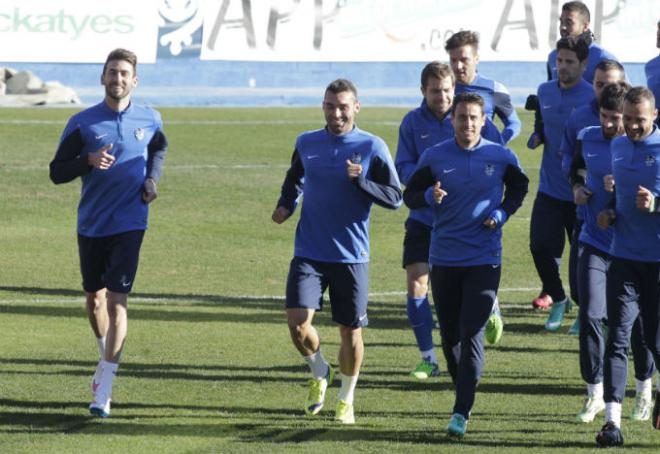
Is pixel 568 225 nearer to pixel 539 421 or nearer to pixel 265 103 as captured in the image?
pixel 539 421

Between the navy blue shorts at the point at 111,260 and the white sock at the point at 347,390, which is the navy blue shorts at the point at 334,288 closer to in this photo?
the white sock at the point at 347,390

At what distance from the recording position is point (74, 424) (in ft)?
31.4

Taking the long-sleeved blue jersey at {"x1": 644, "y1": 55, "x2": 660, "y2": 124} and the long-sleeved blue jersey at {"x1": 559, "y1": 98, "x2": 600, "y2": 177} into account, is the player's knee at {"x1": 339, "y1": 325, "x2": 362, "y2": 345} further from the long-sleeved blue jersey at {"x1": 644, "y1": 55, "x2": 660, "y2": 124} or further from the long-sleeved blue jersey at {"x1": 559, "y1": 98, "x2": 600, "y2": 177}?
the long-sleeved blue jersey at {"x1": 644, "y1": 55, "x2": 660, "y2": 124}

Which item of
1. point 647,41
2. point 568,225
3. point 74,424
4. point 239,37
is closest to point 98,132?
point 74,424

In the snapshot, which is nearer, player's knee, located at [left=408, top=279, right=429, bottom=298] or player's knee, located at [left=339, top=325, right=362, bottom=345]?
player's knee, located at [left=339, top=325, right=362, bottom=345]

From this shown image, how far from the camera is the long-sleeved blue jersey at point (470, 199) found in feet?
30.9

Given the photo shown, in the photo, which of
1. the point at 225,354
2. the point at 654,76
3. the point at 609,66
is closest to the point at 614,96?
the point at 609,66

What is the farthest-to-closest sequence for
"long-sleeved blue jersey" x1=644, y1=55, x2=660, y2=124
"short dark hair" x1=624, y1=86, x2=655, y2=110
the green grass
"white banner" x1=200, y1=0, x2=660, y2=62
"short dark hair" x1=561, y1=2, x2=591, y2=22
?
"white banner" x1=200, y1=0, x2=660, y2=62 → "short dark hair" x1=561, y1=2, x2=591, y2=22 → "long-sleeved blue jersey" x1=644, y1=55, x2=660, y2=124 → the green grass → "short dark hair" x1=624, y1=86, x2=655, y2=110

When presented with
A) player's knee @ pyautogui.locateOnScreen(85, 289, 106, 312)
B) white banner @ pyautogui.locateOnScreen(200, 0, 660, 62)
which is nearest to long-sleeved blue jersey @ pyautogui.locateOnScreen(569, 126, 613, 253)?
player's knee @ pyautogui.locateOnScreen(85, 289, 106, 312)

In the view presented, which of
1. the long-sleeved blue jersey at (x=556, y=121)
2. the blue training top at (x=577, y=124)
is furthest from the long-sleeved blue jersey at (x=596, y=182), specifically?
the long-sleeved blue jersey at (x=556, y=121)

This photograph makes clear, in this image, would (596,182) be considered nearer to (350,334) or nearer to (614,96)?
(614,96)

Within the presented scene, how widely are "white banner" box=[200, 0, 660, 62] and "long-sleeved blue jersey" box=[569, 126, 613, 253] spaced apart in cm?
2551

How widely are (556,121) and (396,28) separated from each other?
77.5 feet

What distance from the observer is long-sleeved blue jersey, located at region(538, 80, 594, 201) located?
12.2 metres
